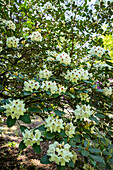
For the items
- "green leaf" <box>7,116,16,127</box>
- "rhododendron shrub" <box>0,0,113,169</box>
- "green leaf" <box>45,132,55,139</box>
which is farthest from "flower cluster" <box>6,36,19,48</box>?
"green leaf" <box>45,132,55,139</box>

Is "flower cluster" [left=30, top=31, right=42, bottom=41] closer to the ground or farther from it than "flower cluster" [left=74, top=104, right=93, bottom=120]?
farther from it

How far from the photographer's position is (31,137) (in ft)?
3.98

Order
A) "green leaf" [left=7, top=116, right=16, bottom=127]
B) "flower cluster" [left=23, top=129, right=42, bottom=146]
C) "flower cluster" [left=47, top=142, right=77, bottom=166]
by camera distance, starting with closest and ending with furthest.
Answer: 1. "flower cluster" [left=47, top=142, right=77, bottom=166]
2. "green leaf" [left=7, top=116, right=16, bottom=127]
3. "flower cluster" [left=23, top=129, right=42, bottom=146]

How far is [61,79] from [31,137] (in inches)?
36.4

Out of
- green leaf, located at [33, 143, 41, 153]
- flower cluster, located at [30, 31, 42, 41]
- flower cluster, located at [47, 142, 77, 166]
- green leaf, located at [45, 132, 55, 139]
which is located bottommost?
green leaf, located at [33, 143, 41, 153]

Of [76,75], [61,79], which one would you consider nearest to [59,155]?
[76,75]

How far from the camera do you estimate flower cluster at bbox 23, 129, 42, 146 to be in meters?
1.18

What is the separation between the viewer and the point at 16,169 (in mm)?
2695

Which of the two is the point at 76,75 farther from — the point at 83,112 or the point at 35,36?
the point at 35,36

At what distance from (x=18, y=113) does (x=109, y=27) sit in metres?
2.34

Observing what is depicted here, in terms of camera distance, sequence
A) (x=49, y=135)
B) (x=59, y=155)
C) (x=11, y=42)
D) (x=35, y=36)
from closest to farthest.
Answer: (x=59, y=155)
(x=49, y=135)
(x=11, y=42)
(x=35, y=36)

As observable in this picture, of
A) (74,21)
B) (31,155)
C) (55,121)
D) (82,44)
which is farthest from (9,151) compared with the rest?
(74,21)

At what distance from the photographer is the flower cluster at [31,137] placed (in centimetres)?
118

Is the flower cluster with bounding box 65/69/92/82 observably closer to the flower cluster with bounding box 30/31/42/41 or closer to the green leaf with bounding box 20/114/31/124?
the green leaf with bounding box 20/114/31/124
